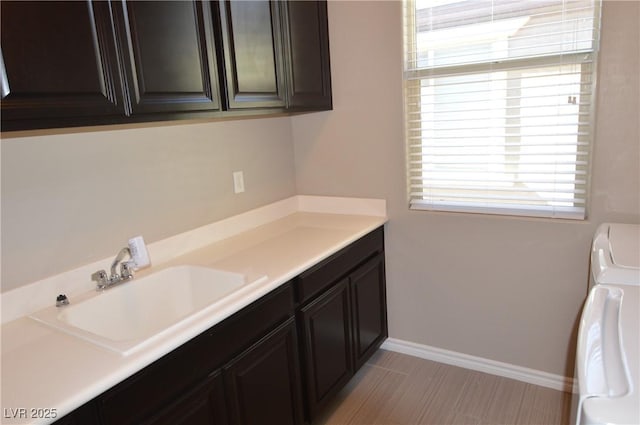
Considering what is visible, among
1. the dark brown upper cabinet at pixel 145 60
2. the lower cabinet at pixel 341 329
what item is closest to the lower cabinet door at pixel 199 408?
the lower cabinet at pixel 341 329

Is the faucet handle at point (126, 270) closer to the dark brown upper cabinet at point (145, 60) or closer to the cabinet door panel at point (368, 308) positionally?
the dark brown upper cabinet at point (145, 60)

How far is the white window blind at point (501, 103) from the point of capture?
6.22 feet

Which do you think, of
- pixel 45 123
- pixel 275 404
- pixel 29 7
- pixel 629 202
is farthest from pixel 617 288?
pixel 29 7

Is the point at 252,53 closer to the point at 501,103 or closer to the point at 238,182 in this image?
the point at 238,182

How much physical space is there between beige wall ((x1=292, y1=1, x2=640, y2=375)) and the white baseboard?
0.11 feet

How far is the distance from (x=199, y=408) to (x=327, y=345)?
2.50 feet

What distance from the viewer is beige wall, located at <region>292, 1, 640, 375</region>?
6.05 feet

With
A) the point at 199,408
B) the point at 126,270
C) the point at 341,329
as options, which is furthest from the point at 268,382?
the point at 126,270

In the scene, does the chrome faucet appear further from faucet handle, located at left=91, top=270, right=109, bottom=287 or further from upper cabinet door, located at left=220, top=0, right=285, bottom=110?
upper cabinet door, located at left=220, top=0, right=285, bottom=110

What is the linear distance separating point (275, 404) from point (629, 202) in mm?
1716

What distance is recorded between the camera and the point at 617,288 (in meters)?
1.30

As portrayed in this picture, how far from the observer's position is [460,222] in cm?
228

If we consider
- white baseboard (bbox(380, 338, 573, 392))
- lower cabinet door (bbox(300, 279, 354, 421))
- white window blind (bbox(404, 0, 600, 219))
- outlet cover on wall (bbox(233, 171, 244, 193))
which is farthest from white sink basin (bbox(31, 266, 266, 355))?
white baseboard (bbox(380, 338, 573, 392))

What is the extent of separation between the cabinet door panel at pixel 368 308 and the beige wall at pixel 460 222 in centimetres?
11
